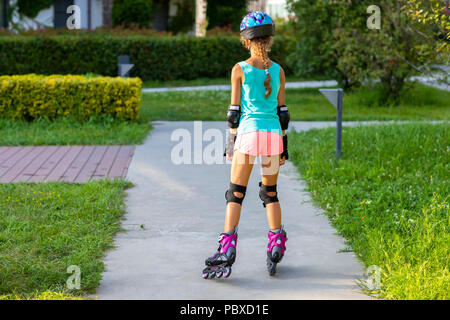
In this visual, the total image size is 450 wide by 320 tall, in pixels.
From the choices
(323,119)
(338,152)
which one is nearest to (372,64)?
(323,119)

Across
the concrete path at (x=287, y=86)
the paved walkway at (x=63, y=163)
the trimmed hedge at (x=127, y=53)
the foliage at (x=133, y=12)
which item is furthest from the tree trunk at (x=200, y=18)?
the paved walkway at (x=63, y=163)

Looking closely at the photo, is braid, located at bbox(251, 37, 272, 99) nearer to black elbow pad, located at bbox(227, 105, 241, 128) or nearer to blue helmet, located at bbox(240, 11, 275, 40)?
blue helmet, located at bbox(240, 11, 275, 40)

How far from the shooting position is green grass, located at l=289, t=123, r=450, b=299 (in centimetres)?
448

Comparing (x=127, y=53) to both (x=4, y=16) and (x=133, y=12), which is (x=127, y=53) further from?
(x=133, y=12)

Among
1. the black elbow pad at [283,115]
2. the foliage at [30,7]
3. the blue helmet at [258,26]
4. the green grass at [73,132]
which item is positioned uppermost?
the foliage at [30,7]

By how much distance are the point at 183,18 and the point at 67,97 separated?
2046 centimetres

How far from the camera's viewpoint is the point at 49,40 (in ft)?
61.6

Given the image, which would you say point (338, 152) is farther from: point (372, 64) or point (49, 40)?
point (49, 40)

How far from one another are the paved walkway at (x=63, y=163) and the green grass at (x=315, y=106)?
344 cm

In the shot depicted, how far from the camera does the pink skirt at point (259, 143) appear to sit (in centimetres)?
452

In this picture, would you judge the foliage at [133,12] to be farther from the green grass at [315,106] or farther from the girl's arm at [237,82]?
the girl's arm at [237,82]
